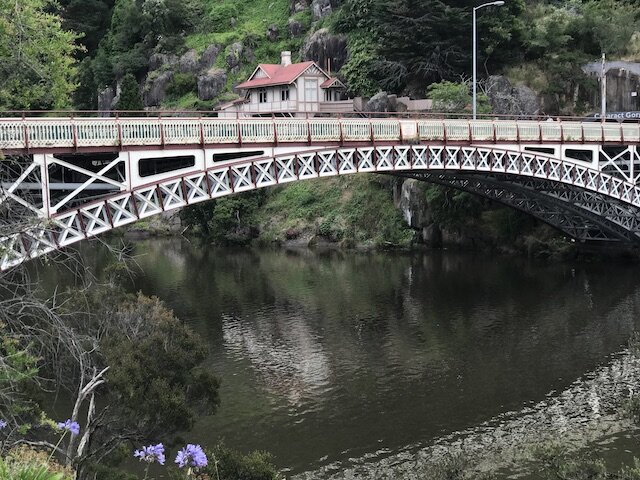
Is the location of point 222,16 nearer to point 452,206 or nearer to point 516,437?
point 452,206

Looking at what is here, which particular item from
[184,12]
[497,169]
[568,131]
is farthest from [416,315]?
[184,12]

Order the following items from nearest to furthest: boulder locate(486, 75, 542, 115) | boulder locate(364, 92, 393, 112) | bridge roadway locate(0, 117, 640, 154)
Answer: bridge roadway locate(0, 117, 640, 154) → boulder locate(486, 75, 542, 115) → boulder locate(364, 92, 393, 112)

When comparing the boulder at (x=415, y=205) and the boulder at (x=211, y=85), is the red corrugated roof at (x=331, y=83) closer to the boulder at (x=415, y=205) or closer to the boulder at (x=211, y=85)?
the boulder at (x=415, y=205)

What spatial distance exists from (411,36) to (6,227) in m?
56.6

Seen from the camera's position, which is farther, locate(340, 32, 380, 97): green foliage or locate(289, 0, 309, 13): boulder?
locate(289, 0, 309, 13): boulder

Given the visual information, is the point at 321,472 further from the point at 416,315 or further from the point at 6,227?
the point at 416,315

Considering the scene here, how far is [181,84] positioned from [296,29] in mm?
15989

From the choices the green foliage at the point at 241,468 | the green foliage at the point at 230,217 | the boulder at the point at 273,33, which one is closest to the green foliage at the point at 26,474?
the green foliage at the point at 241,468

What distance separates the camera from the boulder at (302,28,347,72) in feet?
263

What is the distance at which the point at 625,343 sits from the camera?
30109mm

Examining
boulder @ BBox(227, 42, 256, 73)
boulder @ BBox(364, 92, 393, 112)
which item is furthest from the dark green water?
boulder @ BBox(227, 42, 256, 73)

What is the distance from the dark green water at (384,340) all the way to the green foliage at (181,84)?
4488 centimetres

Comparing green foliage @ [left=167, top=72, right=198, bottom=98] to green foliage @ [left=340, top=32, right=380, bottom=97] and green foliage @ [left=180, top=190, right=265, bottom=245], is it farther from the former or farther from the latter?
green foliage @ [left=180, top=190, right=265, bottom=245]

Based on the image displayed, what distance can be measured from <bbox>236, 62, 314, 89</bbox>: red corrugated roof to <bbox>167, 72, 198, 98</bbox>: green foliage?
18.6m
